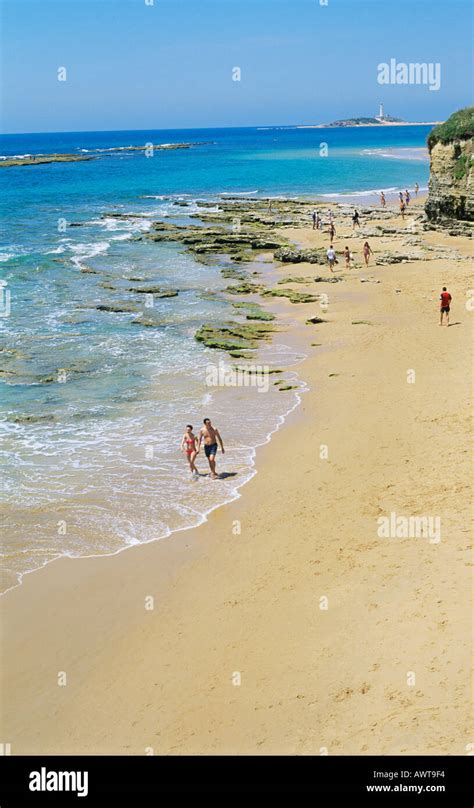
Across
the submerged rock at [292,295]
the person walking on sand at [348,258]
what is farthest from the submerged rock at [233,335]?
the person walking on sand at [348,258]

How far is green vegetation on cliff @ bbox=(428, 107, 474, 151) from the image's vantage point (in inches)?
1340

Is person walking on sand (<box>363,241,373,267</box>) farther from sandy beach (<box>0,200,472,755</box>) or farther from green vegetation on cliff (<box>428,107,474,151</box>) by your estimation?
sandy beach (<box>0,200,472,755</box>)

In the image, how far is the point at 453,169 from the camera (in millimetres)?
35000

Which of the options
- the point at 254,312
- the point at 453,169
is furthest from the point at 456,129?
the point at 254,312

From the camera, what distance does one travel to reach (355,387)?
1748 cm

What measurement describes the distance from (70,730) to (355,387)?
38.1 feet

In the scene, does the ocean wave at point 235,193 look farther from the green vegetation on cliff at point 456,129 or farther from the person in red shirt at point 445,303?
the person in red shirt at point 445,303

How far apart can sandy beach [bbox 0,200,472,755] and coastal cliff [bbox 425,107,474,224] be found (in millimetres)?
22913

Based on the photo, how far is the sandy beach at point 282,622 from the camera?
724cm

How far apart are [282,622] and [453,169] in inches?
1235

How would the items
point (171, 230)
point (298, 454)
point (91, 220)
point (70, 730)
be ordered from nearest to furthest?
point (70, 730) < point (298, 454) < point (171, 230) < point (91, 220)

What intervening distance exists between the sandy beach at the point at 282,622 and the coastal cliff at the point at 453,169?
22.9m
